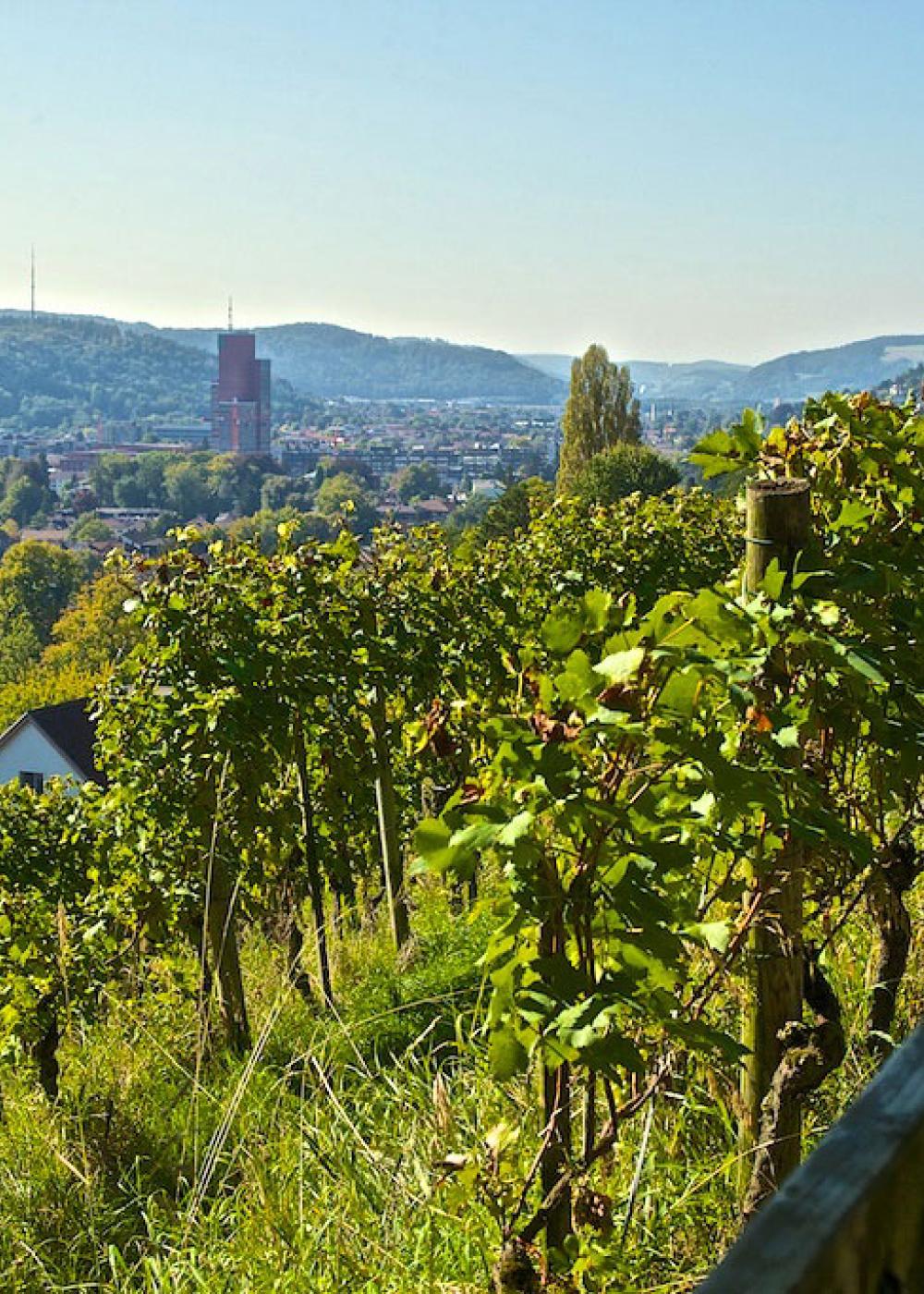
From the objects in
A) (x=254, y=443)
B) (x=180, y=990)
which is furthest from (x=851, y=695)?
(x=254, y=443)

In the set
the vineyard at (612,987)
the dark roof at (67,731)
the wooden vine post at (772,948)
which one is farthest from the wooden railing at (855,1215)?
the dark roof at (67,731)

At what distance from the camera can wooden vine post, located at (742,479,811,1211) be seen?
2.18 m

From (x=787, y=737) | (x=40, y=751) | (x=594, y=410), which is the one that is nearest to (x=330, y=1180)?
(x=787, y=737)

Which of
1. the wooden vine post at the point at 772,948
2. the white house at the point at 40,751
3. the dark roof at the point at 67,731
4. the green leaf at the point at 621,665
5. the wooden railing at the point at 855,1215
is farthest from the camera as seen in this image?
the dark roof at the point at 67,731

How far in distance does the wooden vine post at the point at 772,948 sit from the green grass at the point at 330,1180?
90 millimetres

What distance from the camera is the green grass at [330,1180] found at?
7.18 ft

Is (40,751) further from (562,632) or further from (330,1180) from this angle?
(562,632)

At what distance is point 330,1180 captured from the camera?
251 cm

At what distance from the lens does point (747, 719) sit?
197 cm

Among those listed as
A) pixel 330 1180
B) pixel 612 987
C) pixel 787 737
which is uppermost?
pixel 787 737

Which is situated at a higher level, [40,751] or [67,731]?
[67,731]

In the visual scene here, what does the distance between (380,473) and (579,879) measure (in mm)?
161013

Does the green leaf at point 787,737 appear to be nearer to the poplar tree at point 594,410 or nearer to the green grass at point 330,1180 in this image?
the green grass at point 330,1180

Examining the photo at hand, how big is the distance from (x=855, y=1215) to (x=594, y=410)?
4361 centimetres
